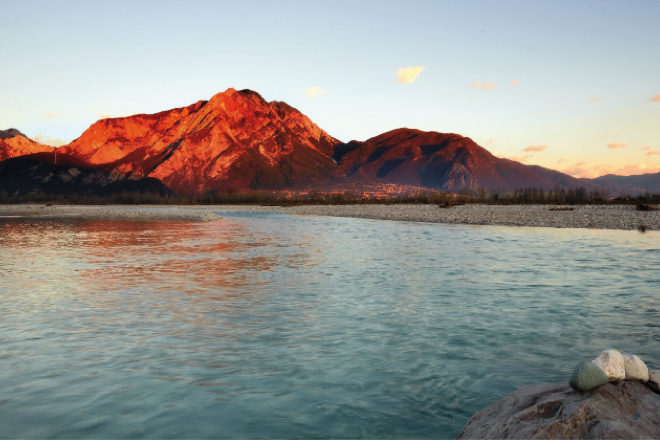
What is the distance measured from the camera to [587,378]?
4730 mm

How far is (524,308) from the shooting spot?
503 inches

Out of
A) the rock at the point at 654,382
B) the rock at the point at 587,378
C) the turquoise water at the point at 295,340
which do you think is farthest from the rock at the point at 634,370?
the turquoise water at the point at 295,340

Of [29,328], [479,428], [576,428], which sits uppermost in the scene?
[576,428]

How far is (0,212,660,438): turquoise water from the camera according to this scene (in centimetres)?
656

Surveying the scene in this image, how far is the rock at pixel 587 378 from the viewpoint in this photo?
15.5 feet

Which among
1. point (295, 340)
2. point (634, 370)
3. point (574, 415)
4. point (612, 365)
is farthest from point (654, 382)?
point (295, 340)

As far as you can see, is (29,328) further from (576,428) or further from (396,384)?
(576,428)

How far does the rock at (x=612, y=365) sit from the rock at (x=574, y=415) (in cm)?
8

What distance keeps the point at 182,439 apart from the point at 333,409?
6.23ft

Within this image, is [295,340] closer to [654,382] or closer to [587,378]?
[587,378]

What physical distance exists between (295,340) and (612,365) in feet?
19.8

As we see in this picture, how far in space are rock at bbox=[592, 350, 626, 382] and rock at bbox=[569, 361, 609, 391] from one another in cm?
8

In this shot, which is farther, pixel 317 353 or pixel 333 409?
pixel 317 353

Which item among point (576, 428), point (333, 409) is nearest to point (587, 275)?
point (333, 409)
